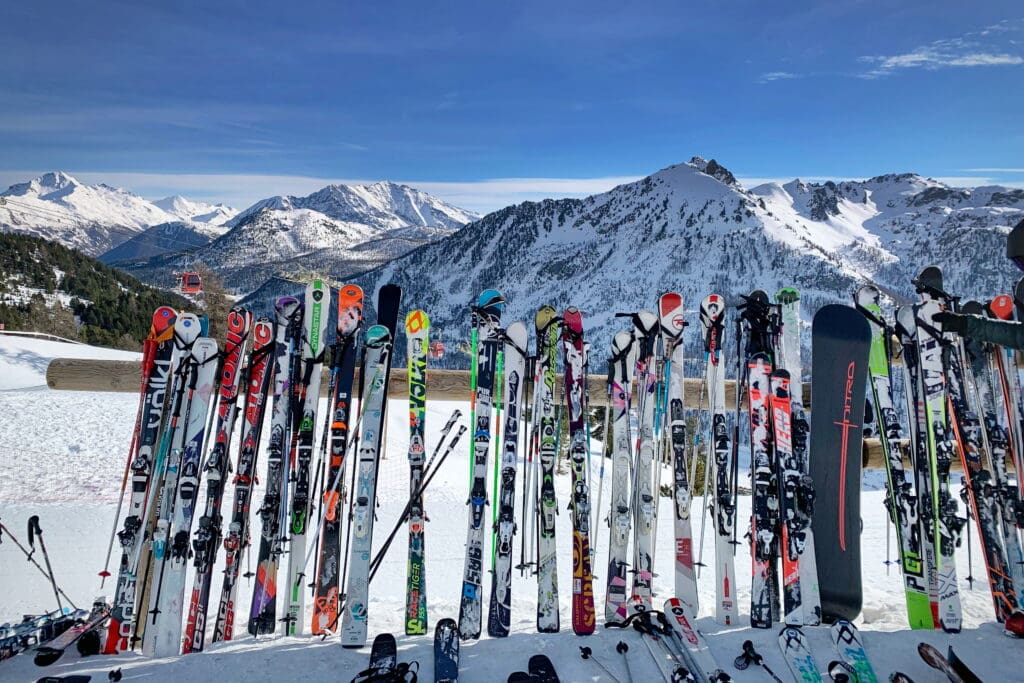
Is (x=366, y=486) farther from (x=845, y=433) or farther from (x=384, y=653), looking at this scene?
(x=845, y=433)

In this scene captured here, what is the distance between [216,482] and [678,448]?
279 cm

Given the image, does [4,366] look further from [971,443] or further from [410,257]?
[410,257]

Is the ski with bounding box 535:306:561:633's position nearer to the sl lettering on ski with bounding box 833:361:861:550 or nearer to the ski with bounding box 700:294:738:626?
the ski with bounding box 700:294:738:626

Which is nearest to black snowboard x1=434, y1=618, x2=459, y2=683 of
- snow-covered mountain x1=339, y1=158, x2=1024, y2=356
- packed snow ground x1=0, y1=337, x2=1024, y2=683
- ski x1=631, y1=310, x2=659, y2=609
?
packed snow ground x1=0, y1=337, x2=1024, y2=683

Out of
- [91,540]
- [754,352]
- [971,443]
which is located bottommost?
[91,540]

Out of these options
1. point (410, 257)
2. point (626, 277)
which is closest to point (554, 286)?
point (626, 277)

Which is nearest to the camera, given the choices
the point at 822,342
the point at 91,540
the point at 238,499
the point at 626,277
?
the point at 238,499

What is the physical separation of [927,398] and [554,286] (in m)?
169

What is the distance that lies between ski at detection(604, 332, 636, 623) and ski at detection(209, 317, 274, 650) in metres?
2.15

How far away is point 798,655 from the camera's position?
3.14 metres

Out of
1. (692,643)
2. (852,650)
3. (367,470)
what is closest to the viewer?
(852,650)

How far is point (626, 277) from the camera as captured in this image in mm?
166375

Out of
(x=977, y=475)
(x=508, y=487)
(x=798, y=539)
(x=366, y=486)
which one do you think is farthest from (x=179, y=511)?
(x=977, y=475)

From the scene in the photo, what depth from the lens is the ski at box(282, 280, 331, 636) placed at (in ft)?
11.6
